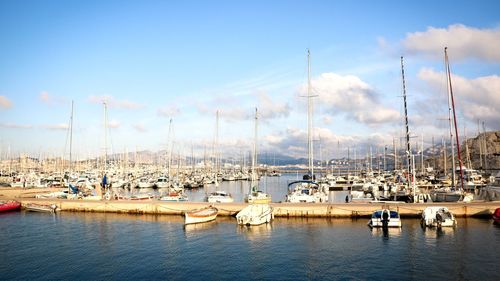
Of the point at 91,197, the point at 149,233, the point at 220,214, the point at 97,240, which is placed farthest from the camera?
the point at 91,197

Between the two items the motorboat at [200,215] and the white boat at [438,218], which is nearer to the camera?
the white boat at [438,218]

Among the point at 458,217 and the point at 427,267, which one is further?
the point at 458,217

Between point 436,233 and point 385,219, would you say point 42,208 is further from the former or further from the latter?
point 436,233

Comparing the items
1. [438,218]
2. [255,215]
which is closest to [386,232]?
[438,218]

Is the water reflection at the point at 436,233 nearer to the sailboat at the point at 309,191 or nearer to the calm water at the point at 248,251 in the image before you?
the calm water at the point at 248,251

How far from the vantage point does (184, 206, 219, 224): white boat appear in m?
43.7

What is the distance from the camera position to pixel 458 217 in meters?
44.2

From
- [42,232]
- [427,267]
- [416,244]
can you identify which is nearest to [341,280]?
[427,267]

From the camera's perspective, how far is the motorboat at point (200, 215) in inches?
1721

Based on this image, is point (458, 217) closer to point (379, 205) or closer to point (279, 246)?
point (379, 205)

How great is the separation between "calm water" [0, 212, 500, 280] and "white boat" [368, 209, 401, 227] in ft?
4.66

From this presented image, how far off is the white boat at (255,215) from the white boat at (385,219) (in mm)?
12409

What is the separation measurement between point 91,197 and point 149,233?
25.8 m

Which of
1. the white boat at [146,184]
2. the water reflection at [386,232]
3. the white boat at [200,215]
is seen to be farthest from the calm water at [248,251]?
the white boat at [146,184]
